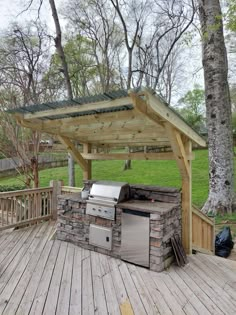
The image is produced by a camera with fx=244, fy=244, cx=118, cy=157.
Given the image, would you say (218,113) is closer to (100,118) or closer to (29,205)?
(100,118)

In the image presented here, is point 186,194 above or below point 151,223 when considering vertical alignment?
above

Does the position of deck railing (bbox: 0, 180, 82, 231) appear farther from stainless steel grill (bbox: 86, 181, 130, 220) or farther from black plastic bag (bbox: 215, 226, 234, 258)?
black plastic bag (bbox: 215, 226, 234, 258)

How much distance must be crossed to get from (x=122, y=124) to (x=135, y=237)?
1.67m

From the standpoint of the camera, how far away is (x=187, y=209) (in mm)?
3838

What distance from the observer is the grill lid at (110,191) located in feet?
12.6

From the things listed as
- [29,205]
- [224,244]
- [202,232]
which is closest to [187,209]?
[202,232]

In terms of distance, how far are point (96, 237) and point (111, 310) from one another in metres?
1.54

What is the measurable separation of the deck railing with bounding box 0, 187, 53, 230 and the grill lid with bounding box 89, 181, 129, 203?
1.87m

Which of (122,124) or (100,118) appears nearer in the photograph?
(100,118)

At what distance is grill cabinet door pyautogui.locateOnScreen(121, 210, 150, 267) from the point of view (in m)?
3.41

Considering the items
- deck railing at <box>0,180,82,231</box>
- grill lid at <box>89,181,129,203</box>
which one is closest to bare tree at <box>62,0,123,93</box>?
deck railing at <box>0,180,82,231</box>

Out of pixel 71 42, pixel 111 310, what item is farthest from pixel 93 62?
pixel 111 310

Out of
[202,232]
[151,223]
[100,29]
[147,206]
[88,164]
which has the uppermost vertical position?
[100,29]

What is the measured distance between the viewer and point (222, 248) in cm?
462
